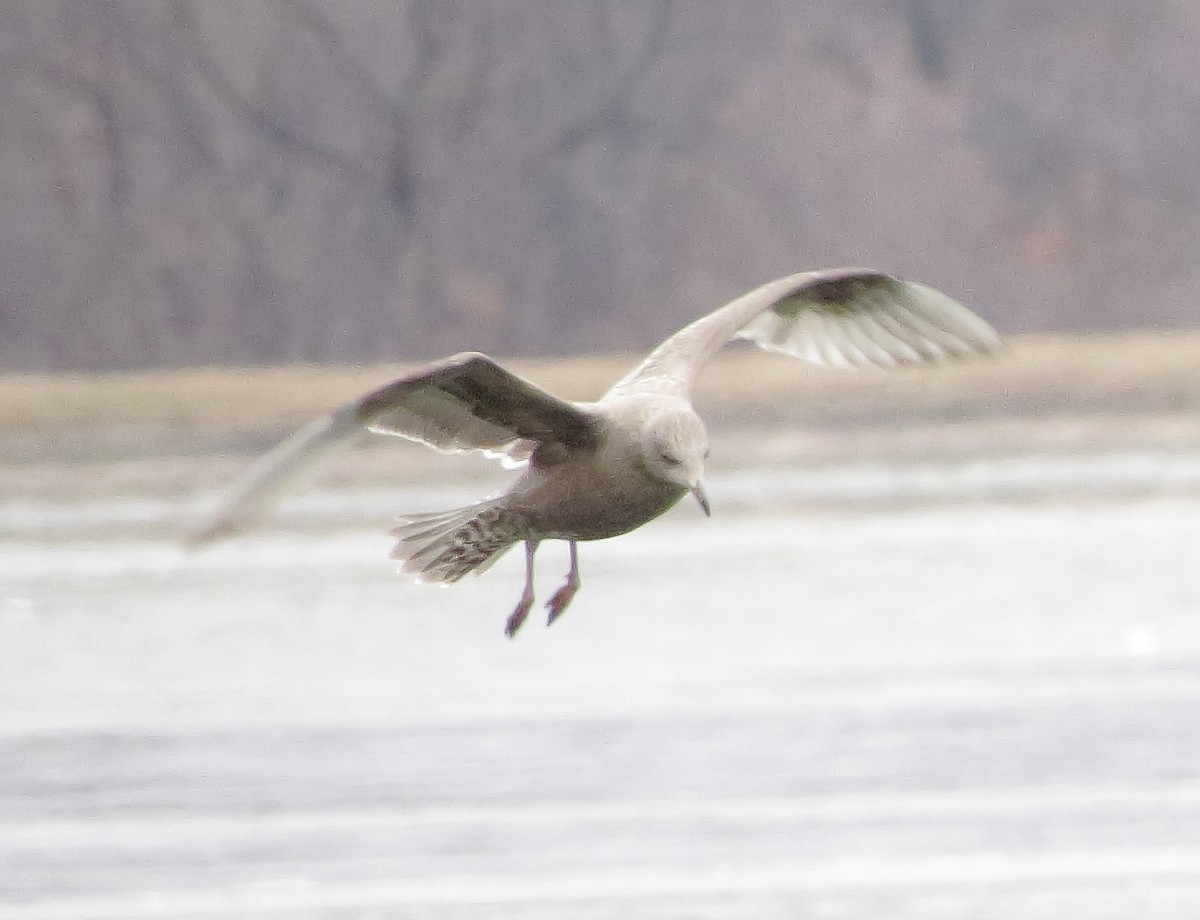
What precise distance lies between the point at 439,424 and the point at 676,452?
0.66 meters

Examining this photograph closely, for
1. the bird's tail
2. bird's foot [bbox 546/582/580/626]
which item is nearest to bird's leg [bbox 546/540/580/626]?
bird's foot [bbox 546/582/580/626]

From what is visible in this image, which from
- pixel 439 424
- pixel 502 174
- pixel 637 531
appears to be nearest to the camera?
pixel 439 424

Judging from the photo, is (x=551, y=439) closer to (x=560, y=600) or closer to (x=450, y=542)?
(x=560, y=600)

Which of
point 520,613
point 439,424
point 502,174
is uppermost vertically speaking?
point 502,174

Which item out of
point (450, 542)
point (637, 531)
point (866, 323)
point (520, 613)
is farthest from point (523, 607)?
point (637, 531)

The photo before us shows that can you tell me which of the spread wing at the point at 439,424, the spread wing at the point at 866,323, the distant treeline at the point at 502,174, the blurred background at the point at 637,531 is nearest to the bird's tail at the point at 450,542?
the spread wing at the point at 439,424

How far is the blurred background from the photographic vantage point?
9078mm

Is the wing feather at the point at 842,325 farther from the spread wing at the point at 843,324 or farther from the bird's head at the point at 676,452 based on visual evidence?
the bird's head at the point at 676,452

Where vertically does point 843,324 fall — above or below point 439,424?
above

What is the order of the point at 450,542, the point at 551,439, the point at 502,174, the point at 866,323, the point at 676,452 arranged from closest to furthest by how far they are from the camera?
1. the point at 676,452
2. the point at 551,439
3. the point at 450,542
4. the point at 866,323
5. the point at 502,174

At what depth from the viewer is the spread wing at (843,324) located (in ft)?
22.9

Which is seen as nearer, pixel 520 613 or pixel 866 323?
pixel 520 613

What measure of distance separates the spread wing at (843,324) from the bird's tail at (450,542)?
0.52 meters

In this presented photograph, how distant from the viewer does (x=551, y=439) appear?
20.5ft
